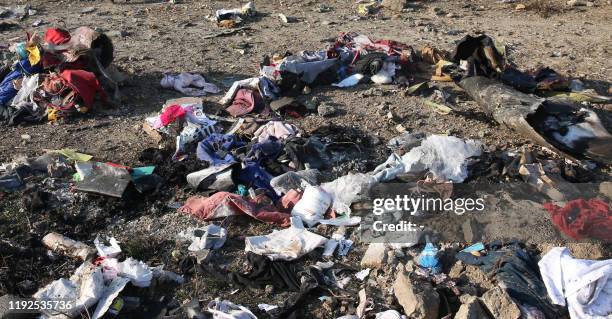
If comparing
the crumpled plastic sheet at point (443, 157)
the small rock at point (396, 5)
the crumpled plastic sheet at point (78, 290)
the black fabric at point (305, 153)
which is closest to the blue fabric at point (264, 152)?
the black fabric at point (305, 153)

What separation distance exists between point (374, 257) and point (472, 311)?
884 mm

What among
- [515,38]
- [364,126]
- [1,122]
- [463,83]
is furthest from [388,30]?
[1,122]

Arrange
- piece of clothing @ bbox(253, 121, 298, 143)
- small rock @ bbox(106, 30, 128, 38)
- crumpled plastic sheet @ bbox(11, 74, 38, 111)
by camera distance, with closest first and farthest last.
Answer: piece of clothing @ bbox(253, 121, 298, 143) < crumpled plastic sheet @ bbox(11, 74, 38, 111) < small rock @ bbox(106, 30, 128, 38)

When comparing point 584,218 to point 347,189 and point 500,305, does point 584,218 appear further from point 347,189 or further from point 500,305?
point 347,189

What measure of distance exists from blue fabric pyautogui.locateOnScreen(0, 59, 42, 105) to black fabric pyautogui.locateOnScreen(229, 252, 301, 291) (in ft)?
13.6

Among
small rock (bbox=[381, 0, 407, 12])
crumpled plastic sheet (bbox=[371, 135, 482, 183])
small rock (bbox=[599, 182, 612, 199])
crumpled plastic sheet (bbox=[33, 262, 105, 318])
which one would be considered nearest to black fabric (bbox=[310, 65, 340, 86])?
crumpled plastic sheet (bbox=[371, 135, 482, 183])

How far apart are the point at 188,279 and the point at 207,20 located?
637 centimetres

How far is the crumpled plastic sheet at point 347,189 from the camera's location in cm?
483

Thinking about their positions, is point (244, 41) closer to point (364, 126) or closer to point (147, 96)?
point (147, 96)

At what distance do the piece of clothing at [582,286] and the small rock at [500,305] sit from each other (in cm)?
37

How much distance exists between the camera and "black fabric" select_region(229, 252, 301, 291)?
4.08 meters

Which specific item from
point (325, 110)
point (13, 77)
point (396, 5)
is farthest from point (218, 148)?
point (396, 5)

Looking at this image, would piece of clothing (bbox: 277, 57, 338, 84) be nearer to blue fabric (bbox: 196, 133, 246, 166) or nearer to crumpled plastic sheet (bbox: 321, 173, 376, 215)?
blue fabric (bbox: 196, 133, 246, 166)

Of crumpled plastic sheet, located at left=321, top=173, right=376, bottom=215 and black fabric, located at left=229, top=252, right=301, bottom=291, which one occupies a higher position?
crumpled plastic sheet, located at left=321, top=173, right=376, bottom=215
